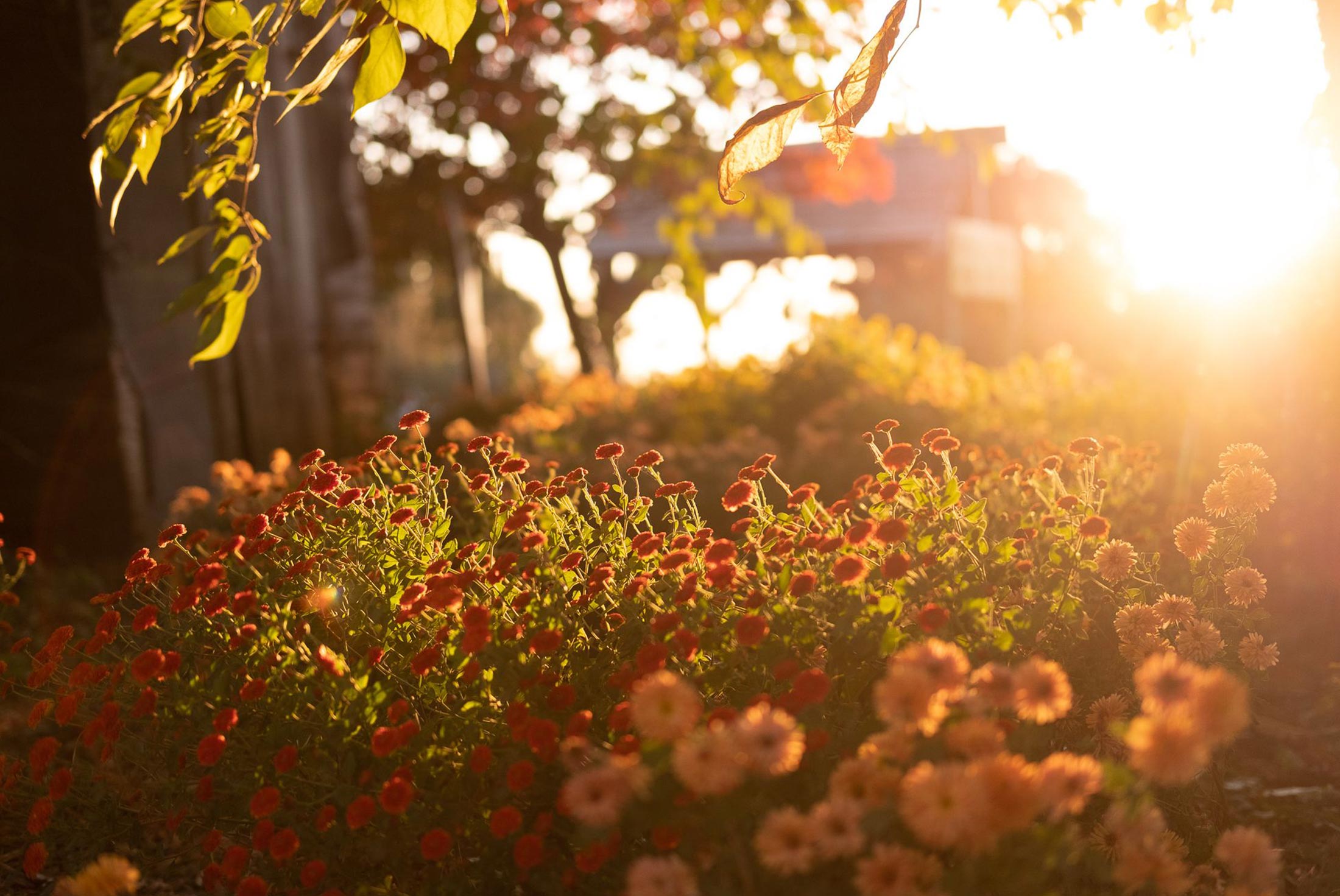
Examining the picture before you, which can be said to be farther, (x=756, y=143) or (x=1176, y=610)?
(x=756, y=143)

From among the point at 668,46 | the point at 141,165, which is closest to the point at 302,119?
the point at 668,46

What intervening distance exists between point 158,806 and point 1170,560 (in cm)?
341

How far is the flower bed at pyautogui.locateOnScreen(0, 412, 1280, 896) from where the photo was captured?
1.72 m

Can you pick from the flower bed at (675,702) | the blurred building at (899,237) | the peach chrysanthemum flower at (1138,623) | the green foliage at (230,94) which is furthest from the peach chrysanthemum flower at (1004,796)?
the blurred building at (899,237)

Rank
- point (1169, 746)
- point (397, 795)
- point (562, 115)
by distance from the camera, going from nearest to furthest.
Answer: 1. point (1169, 746)
2. point (397, 795)
3. point (562, 115)

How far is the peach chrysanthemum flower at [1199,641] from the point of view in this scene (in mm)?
2518

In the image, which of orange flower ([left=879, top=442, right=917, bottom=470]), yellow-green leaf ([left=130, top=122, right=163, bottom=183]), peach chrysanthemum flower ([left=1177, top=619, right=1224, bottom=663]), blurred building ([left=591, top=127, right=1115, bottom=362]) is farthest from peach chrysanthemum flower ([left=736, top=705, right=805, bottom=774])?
blurred building ([left=591, top=127, right=1115, bottom=362])

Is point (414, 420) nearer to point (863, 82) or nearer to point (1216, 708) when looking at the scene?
point (863, 82)

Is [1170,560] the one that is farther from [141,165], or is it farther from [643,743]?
[141,165]

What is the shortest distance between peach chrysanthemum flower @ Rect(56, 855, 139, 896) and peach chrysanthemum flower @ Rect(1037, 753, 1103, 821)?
4.53 ft

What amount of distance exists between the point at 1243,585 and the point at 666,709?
161 centimetres

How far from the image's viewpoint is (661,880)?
1753 mm

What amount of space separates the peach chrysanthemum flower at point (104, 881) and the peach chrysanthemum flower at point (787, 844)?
0.99m

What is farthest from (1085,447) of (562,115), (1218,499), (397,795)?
(562,115)
